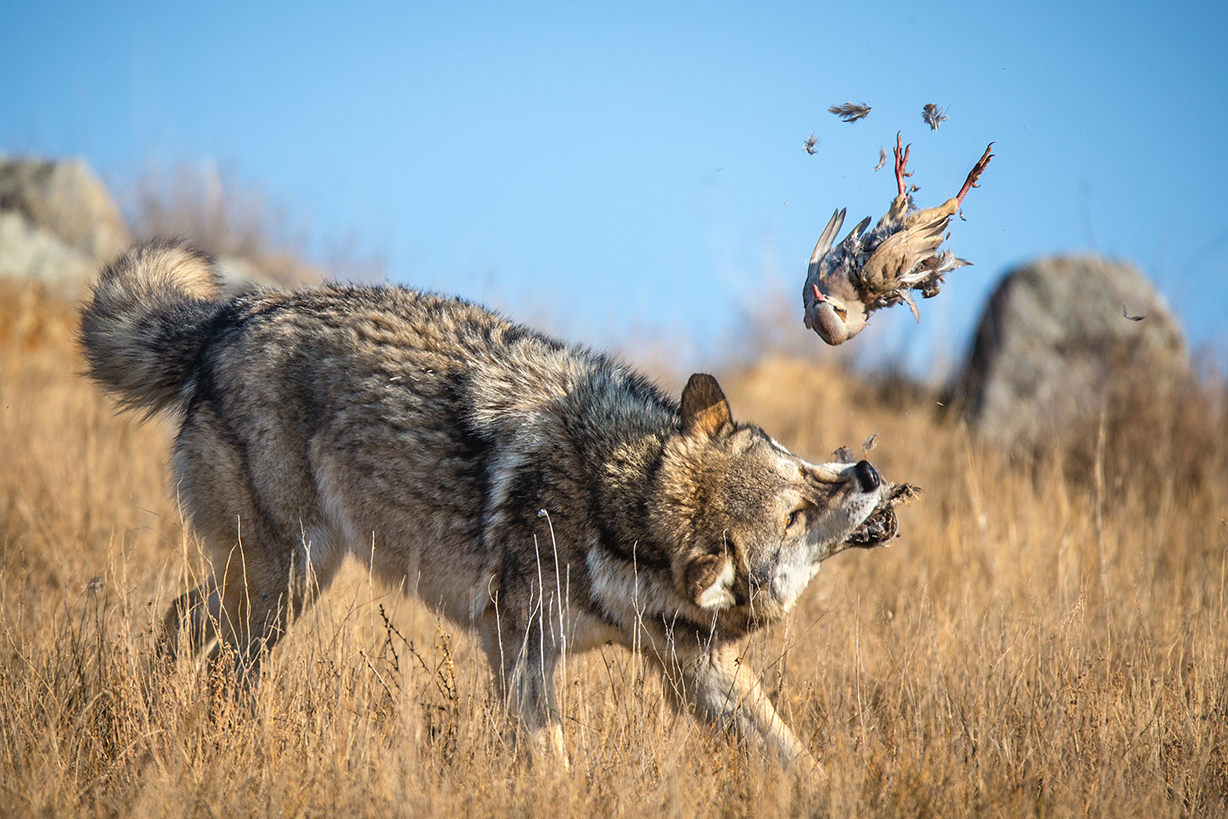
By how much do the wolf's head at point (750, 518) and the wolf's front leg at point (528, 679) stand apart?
0.60 m

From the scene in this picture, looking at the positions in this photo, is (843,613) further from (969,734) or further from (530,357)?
(530,357)

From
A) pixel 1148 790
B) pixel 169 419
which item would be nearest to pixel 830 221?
pixel 1148 790

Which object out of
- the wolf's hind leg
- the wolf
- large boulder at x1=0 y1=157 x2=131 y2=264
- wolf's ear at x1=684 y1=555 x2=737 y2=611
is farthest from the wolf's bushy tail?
large boulder at x1=0 y1=157 x2=131 y2=264

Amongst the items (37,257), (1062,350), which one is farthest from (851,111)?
(37,257)

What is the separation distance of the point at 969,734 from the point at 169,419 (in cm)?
392

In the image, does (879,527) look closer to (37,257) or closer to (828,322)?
(828,322)

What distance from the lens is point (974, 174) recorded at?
3375 mm

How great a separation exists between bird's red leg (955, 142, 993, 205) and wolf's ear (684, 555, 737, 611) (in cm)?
160

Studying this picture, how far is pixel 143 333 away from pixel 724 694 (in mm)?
3142

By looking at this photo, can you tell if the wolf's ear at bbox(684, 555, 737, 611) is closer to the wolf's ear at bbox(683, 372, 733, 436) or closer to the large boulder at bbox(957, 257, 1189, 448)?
the wolf's ear at bbox(683, 372, 733, 436)

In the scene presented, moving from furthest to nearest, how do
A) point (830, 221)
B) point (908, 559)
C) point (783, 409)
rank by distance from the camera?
point (783, 409), point (908, 559), point (830, 221)

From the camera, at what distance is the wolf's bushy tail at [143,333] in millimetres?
4426

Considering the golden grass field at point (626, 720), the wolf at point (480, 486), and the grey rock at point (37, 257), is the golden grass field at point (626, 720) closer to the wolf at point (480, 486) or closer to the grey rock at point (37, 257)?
the wolf at point (480, 486)

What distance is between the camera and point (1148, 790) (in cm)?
328
